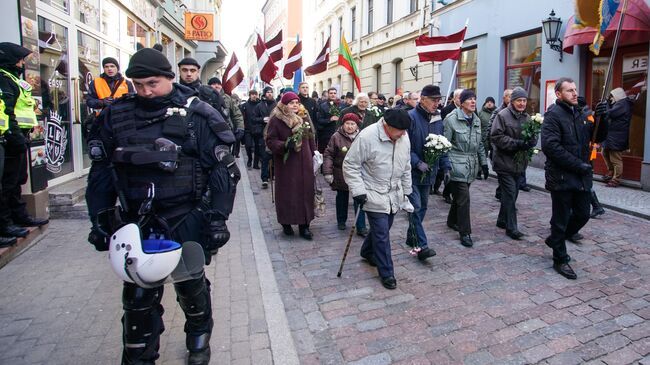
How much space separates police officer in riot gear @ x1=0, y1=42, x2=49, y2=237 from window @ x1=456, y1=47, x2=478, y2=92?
13.3 metres

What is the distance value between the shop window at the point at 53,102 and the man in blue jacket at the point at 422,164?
478cm

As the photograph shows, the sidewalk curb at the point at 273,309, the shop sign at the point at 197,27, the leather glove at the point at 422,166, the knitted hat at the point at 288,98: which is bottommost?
the sidewalk curb at the point at 273,309

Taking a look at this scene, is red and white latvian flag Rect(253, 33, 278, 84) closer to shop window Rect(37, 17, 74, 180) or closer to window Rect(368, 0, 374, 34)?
shop window Rect(37, 17, 74, 180)

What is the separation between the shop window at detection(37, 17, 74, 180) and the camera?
678 cm

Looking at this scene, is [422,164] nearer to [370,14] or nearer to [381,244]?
[381,244]

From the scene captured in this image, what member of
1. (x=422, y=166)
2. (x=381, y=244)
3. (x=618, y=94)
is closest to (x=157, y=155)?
(x=381, y=244)

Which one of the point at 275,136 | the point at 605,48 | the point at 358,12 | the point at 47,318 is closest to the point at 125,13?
the point at 275,136

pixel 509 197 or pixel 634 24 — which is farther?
pixel 634 24

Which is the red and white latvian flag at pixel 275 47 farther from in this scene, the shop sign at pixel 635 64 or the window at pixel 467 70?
the shop sign at pixel 635 64

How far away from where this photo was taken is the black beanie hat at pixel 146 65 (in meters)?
2.90

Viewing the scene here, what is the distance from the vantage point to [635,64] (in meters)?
10.1

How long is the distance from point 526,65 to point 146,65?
1254 centimetres

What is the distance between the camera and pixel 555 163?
508 centimetres

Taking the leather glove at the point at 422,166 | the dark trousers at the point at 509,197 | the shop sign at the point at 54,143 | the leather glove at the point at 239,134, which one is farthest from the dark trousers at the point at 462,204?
the shop sign at the point at 54,143
